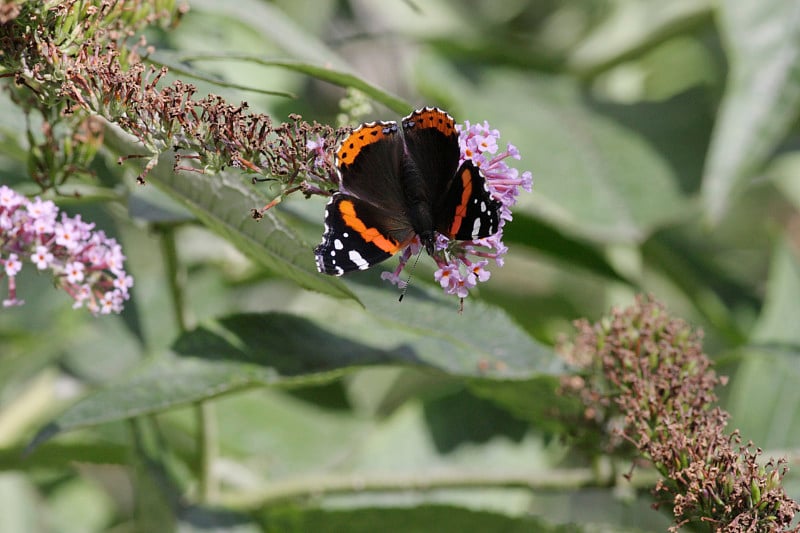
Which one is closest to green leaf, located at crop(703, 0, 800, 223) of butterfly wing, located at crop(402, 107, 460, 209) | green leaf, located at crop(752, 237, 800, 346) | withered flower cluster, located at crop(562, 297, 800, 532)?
green leaf, located at crop(752, 237, 800, 346)

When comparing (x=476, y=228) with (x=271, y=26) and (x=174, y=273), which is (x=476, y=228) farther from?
(x=271, y=26)

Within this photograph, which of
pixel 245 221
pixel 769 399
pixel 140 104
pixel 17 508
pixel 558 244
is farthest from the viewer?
pixel 17 508

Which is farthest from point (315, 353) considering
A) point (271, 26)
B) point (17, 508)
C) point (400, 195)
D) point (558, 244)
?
point (17, 508)

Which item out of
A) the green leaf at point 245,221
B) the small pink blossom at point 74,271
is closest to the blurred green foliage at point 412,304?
the green leaf at point 245,221

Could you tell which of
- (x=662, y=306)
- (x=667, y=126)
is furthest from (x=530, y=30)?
(x=662, y=306)

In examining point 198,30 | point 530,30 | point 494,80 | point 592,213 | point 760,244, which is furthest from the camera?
point 760,244

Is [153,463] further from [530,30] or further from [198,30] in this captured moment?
[530,30]
